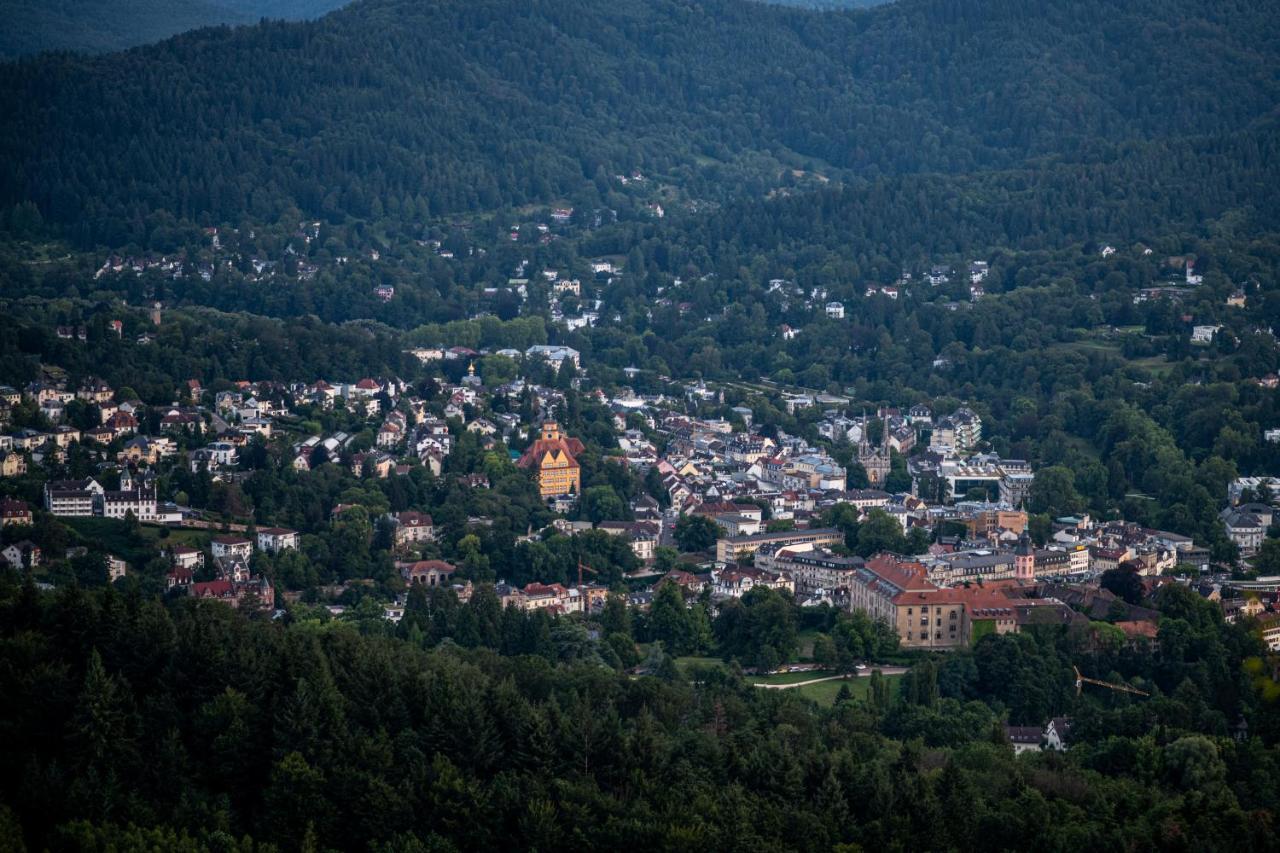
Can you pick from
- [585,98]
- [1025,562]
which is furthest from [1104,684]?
[585,98]

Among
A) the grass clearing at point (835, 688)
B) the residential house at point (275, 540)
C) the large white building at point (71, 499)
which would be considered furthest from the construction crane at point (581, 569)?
the large white building at point (71, 499)

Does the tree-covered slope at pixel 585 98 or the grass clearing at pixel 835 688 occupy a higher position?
the tree-covered slope at pixel 585 98

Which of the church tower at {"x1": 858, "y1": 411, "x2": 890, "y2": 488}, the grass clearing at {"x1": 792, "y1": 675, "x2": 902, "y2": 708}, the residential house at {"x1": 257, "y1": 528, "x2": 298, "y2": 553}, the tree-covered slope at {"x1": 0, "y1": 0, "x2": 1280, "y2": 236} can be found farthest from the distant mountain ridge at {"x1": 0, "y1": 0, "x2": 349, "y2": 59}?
the grass clearing at {"x1": 792, "y1": 675, "x2": 902, "y2": 708}

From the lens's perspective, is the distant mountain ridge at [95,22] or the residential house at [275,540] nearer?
the residential house at [275,540]

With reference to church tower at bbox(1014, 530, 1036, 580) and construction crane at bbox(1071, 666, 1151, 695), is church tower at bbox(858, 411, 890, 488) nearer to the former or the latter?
church tower at bbox(1014, 530, 1036, 580)

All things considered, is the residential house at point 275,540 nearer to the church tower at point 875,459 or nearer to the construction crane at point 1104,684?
the construction crane at point 1104,684

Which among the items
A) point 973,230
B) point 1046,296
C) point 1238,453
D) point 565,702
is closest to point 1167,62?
point 973,230
